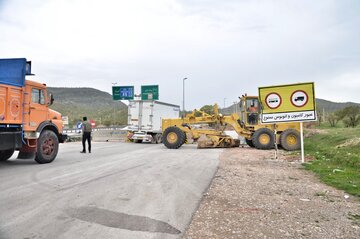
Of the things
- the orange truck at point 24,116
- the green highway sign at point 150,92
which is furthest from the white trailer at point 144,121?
the orange truck at point 24,116

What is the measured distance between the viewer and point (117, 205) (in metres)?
5.83

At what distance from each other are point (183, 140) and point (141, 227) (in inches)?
611

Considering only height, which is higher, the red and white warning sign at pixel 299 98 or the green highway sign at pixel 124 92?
the green highway sign at pixel 124 92

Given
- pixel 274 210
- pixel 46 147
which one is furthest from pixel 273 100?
pixel 46 147

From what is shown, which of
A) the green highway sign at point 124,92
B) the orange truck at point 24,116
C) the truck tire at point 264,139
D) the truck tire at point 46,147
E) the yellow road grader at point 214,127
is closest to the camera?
the orange truck at point 24,116

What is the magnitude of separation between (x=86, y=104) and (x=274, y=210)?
115149 millimetres

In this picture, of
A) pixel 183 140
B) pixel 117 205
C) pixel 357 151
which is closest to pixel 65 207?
pixel 117 205

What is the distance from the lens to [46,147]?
11766mm

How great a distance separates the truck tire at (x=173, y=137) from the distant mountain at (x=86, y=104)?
6804 centimetres

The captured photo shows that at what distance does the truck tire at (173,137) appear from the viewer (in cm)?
2008

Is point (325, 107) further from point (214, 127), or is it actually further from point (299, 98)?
point (299, 98)

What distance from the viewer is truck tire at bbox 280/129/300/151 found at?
18234 mm

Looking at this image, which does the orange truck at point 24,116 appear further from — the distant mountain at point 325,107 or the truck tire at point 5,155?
the distant mountain at point 325,107

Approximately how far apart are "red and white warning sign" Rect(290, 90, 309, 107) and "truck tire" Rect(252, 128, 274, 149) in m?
6.08
